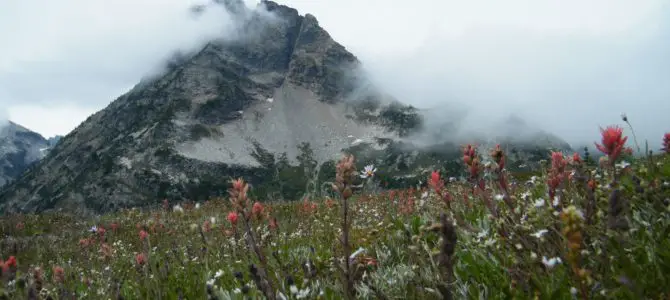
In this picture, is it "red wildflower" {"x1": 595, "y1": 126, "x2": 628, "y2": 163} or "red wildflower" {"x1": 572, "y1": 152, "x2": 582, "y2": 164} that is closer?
"red wildflower" {"x1": 595, "y1": 126, "x2": 628, "y2": 163}

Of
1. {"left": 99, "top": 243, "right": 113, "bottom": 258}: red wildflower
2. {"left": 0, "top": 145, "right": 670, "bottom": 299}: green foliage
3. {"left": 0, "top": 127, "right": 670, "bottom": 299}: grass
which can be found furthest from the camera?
{"left": 99, "top": 243, "right": 113, "bottom": 258}: red wildflower

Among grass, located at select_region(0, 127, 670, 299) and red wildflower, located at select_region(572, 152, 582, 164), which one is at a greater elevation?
red wildflower, located at select_region(572, 152, 582, 164)

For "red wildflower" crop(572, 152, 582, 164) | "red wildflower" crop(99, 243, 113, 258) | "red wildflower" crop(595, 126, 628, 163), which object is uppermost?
"red wildflower" crop(595, 126, 628, 163)

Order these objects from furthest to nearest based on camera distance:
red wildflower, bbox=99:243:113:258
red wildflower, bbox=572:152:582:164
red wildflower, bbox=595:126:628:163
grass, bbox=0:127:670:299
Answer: red wildflower, bbox=99:243:113:258
red wildflower, bbox=572:152:582:164
red wildflower, bbox=595:126:628:163
grass, bbox=0:127:670:299

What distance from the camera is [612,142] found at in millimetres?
2590

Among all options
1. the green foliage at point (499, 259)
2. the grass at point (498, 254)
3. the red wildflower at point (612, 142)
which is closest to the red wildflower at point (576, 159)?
the grass at point (498, 254)

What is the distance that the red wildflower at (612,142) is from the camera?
255cm

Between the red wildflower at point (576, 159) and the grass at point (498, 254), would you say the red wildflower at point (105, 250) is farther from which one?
the red wildflower at point (576, 159)

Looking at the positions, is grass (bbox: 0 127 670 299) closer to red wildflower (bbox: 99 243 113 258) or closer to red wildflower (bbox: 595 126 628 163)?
red wildflower (bbox: 595 126 628 163)

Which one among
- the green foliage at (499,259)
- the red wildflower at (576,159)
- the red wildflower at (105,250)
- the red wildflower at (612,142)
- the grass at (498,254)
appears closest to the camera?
the grass at (498,254)

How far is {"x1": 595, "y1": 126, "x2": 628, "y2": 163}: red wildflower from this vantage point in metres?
2.55

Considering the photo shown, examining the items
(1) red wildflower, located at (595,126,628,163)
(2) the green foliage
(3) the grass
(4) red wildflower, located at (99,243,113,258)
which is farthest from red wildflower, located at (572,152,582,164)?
(4) red wildflower, located at (99,243,113,258)

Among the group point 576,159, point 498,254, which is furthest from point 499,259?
point 576,159

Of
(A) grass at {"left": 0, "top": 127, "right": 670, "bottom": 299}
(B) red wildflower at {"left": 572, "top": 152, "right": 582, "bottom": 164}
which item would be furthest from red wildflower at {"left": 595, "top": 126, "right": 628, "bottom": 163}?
(B) red wildflower at {"left": 572, "top": 152, "right": 582, "bottom": 164}
